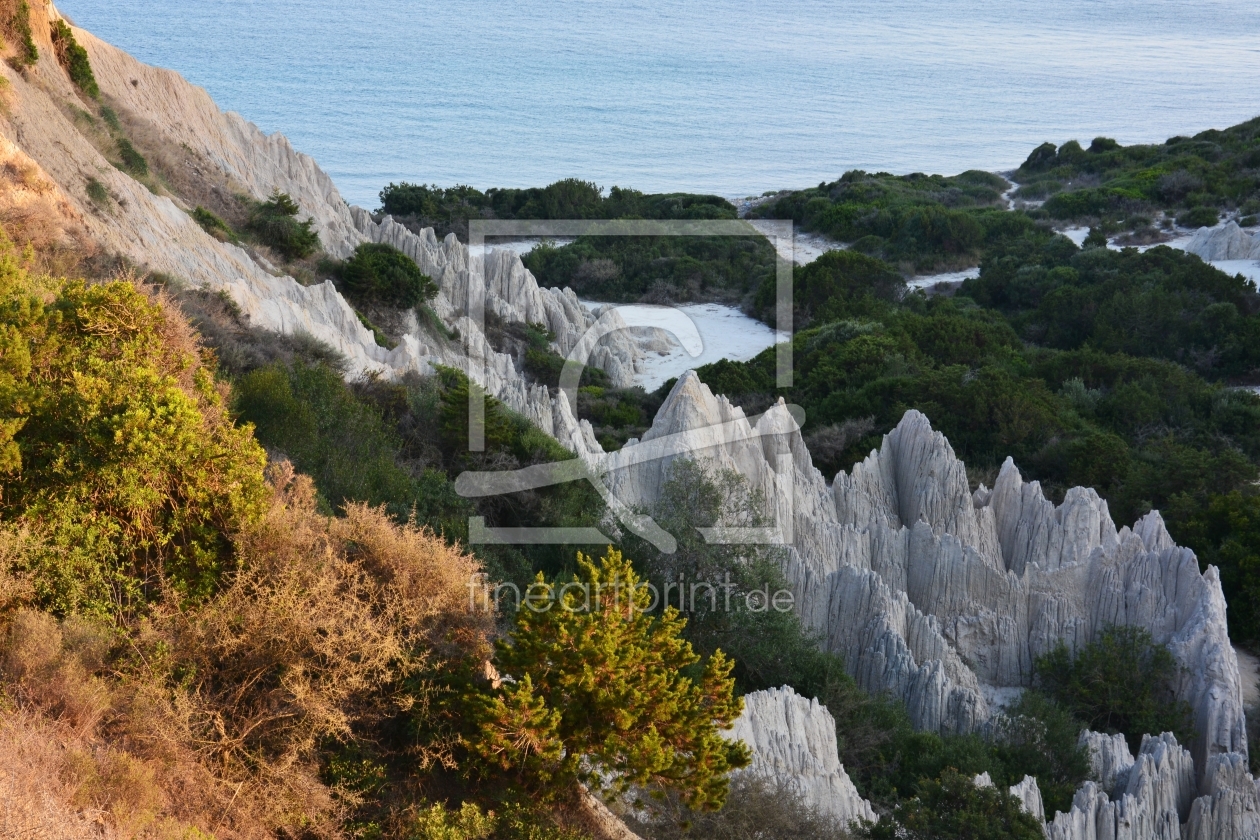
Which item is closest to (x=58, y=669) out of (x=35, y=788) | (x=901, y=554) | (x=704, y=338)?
(x=35, y=788)

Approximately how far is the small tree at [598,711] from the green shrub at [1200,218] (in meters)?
44.6

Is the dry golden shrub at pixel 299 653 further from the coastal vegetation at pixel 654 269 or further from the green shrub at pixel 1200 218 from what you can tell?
the green shrub at pixel 1200 218

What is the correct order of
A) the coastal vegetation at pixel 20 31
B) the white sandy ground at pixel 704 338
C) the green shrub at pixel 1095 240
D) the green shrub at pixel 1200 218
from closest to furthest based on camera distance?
the coastal vegetation at pixel 20 31
the white sandy ground at pixel 704 338
the green shrub at pixel 1095 240
the green shrub at pixel 1200 218

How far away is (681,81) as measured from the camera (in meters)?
118

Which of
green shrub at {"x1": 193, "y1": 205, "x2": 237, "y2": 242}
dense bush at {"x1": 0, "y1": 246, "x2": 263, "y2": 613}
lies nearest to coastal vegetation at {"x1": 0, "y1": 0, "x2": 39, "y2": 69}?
green shrub at {"x1": 193, "y1": 205, "x2": 237, "y2": 242}

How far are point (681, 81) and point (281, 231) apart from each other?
97.6 metres

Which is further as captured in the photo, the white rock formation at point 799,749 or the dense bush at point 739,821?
the white rock formation at point 799,749

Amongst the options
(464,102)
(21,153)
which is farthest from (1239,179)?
(464,102)

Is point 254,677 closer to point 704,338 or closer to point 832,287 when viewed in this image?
point 704,338

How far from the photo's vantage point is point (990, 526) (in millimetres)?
17016

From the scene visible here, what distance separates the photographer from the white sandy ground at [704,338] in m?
33.2

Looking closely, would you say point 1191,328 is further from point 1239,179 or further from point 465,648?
point 465,648

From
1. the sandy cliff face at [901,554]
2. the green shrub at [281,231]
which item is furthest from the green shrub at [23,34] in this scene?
the green shrub at [281,231]

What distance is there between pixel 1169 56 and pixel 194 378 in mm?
150073
